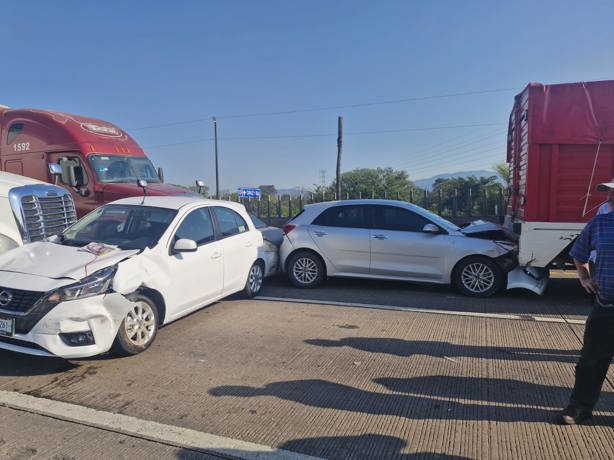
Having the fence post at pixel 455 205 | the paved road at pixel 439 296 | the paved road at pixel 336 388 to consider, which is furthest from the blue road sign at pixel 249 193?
the paved road at pixel 336 388

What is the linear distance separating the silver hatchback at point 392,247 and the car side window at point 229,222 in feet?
4.62

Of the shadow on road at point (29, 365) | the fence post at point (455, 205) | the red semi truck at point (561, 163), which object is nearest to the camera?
the shadow on road at point (29, 365)

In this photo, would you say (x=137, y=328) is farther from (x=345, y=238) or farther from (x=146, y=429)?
(x=345, y=238)

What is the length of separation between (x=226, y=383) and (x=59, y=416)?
132 centimetres

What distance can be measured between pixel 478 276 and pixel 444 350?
9.33 ft

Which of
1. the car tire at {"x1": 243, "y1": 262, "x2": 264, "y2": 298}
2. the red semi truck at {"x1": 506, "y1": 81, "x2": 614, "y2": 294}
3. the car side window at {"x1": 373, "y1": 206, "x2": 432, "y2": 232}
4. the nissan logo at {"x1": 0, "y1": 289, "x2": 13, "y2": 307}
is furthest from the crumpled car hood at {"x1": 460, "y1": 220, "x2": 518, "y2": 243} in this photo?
the nissan logo at {"x1": 0, "y1": 289, "x2": 13, "y2": 307}

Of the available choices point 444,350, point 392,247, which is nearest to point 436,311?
point 392,247

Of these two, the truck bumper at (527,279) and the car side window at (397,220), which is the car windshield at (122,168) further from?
the truck bumper at (527,279)

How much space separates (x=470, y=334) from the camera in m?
5.64

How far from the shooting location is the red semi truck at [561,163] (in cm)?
671

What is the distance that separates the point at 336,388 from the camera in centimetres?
412

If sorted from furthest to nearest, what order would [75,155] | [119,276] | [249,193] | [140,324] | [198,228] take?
[249,193], [75,155], [198,228], [140,324], [119,276]

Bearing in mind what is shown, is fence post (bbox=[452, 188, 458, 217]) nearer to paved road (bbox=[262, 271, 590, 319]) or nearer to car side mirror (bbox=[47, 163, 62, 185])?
paved road (bbox=[262, 271, 590, 319])

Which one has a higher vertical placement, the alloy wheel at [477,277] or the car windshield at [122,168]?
the car windshield at [122,168]
